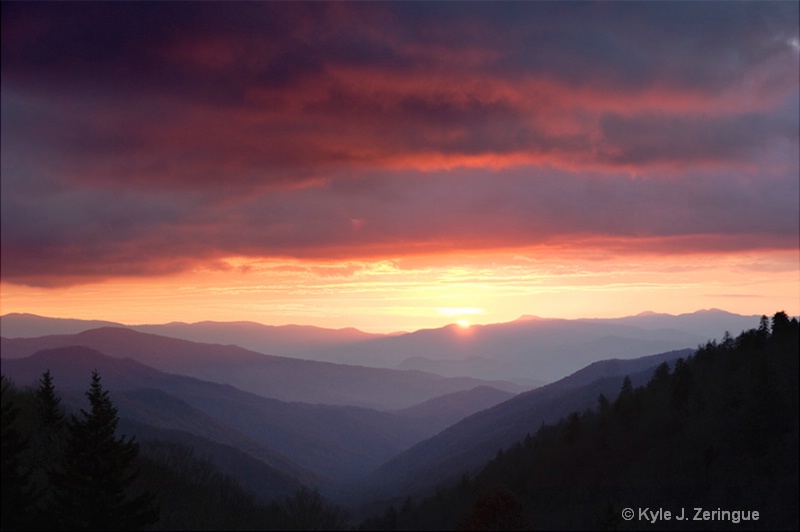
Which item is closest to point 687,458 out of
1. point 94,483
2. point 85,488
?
point 94,483

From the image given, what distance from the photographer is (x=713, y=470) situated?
93.9m

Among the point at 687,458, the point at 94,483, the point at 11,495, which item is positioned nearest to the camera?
the point at 11,495

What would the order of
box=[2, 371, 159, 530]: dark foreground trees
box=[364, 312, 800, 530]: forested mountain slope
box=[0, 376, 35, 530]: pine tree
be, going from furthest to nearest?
box=[364, 312, 800, 530]: forested mountain slope
box=[2, 371, 159, 530]: dark foreground trees
box=[0, 376, 35, 530]: pine tree

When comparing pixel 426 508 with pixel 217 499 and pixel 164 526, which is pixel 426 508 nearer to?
pixel 217 499

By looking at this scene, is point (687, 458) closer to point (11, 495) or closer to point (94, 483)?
point (94, 483)

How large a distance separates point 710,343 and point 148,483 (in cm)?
10779

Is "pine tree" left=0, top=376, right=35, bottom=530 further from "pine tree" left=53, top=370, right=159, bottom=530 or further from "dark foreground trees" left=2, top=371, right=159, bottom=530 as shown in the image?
"pine tree" left=53, top=370, right=159, bottom=530

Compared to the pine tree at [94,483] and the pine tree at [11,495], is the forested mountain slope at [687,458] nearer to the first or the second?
the pine tree at [94,483]

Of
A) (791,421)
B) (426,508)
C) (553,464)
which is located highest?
(791,421)

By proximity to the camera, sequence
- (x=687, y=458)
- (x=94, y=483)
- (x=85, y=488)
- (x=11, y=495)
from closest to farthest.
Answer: (x=11, y=495)
(x=94, y=483)
(x=85, y=488)
(x=687, y=458)

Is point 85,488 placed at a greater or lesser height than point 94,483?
lesser

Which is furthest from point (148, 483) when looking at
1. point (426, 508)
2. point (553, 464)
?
point (553, 464)

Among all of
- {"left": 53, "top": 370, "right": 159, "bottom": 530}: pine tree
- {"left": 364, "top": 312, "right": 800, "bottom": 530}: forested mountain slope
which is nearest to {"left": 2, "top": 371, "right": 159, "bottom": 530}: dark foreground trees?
{"left": 53, "top": 370, "right": 159, "bottom": 530}: pine tree

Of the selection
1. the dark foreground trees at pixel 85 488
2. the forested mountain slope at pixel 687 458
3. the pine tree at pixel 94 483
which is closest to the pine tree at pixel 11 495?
the dark foreground trees at pixel 85 488
